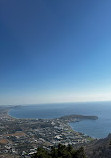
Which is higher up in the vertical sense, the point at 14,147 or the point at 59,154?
the point at 59,154

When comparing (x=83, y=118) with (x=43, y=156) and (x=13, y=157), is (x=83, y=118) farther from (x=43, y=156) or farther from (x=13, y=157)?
(x=43, y=156)

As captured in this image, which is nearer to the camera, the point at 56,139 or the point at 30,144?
the point at 30,144

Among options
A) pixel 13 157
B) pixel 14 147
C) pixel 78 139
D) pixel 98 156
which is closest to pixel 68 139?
pixel 78 139

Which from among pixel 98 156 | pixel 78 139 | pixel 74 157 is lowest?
pixel 78 139

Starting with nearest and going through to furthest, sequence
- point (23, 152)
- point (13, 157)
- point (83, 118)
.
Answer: point (13, 157) → point (23, 152) → point (83, 118)

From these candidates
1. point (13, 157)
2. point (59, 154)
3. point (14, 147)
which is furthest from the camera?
point (14, 147)

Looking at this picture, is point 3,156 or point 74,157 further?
point 3,156

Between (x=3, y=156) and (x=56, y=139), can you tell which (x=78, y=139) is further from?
(x=3, y=156)

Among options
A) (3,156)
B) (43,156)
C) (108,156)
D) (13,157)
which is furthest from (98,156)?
(3,156)

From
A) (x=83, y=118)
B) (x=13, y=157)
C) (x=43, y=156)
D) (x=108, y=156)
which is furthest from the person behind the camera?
(x=83, y=118)
